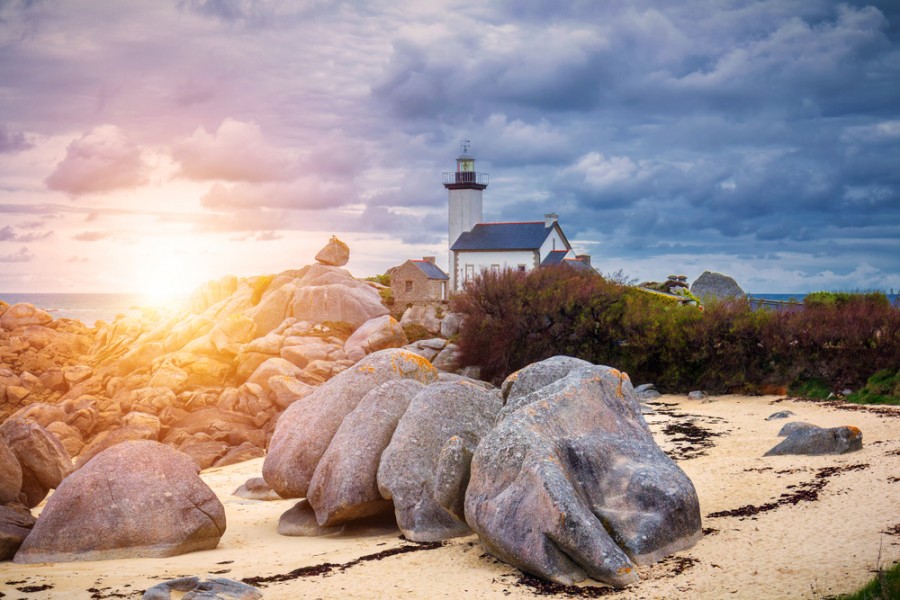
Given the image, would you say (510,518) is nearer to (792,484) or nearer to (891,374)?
(792,484)

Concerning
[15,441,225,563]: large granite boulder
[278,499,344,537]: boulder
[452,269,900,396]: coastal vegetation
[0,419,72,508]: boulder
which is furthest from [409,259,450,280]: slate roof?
[15,441,225,563]: large granite boulder

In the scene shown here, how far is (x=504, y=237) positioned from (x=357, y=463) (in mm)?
49381

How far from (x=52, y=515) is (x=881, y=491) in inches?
569

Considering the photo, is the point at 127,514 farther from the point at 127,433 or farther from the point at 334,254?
the point at 334,254

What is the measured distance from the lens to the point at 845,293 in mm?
38750

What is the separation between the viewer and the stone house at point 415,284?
182 ft

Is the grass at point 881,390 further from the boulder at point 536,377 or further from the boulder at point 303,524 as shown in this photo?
the boulder at point 303,524

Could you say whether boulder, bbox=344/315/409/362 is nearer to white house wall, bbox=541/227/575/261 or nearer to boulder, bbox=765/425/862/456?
white house wall, bbox=541/227/575/261

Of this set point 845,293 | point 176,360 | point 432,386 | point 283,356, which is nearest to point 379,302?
point 283,356

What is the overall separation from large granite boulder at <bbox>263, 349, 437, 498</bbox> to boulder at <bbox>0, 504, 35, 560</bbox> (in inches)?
183

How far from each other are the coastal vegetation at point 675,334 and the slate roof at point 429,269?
62.0 feet

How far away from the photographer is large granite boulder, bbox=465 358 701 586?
38.3 ft

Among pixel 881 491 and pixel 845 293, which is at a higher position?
pixel 845 293

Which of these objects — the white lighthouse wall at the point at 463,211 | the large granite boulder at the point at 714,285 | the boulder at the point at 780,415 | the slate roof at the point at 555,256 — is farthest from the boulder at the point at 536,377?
the white lighthouse wall at the point at 463,211
